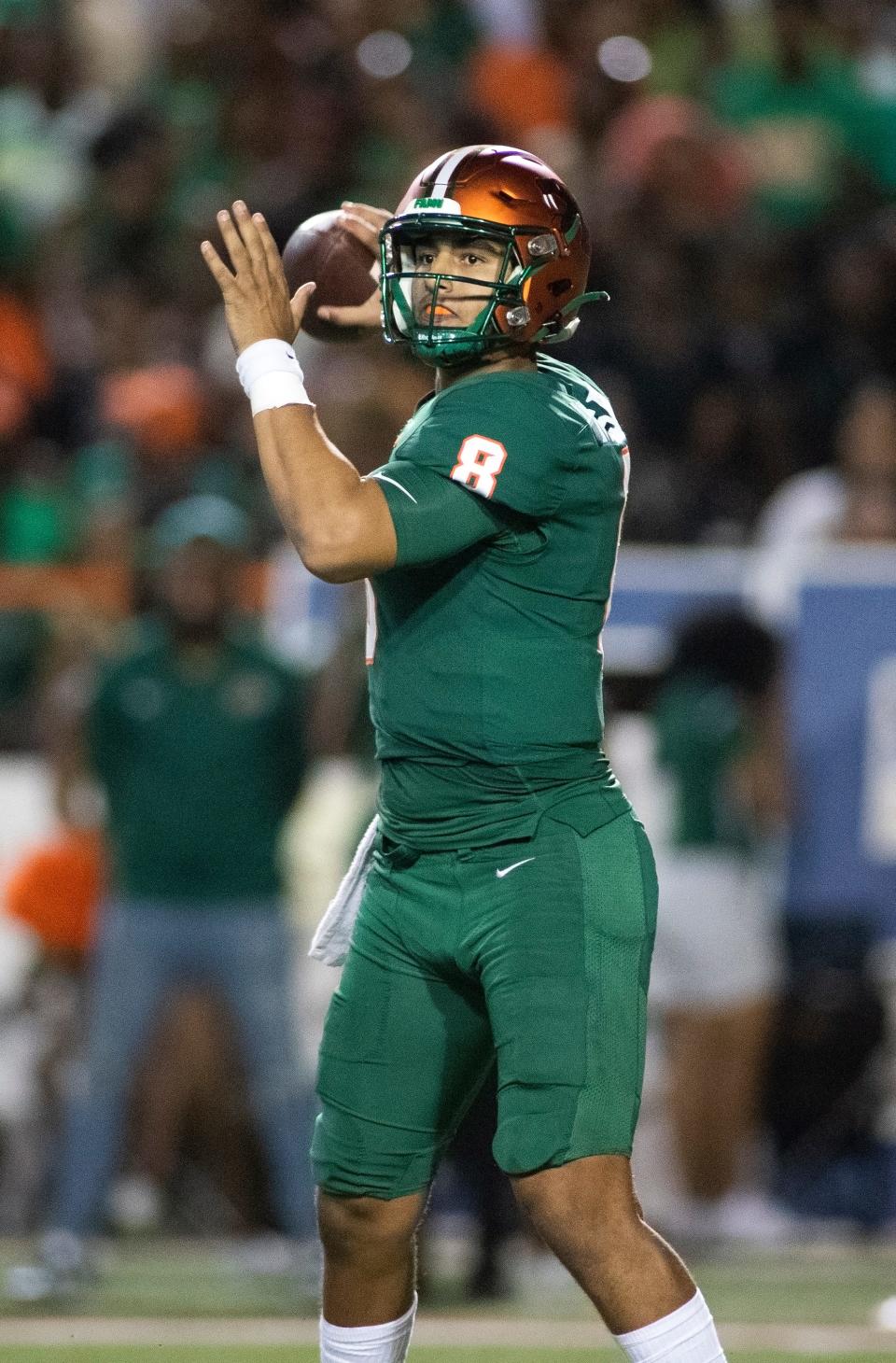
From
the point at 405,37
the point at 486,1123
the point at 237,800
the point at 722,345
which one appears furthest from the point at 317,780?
the point at 405,37

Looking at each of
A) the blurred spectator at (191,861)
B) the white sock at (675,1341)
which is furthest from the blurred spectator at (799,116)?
the white sock at (675,1341)

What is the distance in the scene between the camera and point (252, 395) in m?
3.71

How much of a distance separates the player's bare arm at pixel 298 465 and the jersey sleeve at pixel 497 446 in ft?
0.43

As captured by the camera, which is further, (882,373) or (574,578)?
(882,373)

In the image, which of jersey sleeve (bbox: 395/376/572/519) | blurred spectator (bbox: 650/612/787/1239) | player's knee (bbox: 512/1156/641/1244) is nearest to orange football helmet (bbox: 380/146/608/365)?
jersey sleeve (bbox: 395/376/572/519)

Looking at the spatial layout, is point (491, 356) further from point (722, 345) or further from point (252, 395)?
point (722, 345)

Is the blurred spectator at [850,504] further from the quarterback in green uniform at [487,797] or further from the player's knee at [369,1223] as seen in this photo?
the player's knee at [369,1223]

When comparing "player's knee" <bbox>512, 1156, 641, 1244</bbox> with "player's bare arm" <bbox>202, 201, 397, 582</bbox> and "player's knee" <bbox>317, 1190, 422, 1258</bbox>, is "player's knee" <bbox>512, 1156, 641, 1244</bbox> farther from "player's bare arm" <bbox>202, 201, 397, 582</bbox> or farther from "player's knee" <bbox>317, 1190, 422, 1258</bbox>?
"player's bare arm" <bbox>202, 201, 397, 582</bbox>

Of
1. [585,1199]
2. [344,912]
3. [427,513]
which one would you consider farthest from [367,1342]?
[427,513]

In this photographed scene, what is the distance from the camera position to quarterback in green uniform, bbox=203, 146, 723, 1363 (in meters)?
3.63

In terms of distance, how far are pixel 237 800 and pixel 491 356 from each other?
3.50 meters

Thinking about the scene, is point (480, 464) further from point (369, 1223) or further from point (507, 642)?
point (369, 1223)

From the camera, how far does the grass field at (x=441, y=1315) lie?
5.93m

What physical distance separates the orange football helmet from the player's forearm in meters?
0.34
